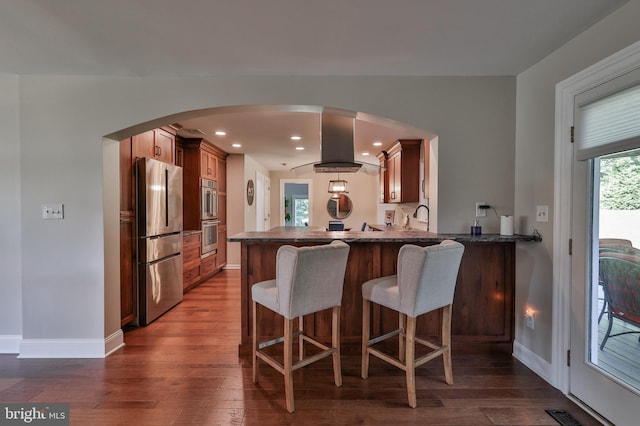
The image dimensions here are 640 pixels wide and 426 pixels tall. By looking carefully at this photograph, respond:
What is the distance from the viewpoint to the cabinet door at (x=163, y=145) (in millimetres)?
3615

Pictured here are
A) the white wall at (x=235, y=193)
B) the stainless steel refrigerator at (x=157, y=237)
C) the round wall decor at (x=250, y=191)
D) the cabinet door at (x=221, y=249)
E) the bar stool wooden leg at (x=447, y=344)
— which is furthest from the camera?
the round wall decor at (x=250, y=191)

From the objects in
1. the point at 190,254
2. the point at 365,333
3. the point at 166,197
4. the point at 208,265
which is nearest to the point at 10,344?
the point at 166,197

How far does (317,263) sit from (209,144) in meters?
3.85

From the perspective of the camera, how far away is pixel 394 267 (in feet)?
8.20

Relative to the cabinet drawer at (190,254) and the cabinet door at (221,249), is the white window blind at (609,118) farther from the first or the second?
the cabinet door at (221,249)

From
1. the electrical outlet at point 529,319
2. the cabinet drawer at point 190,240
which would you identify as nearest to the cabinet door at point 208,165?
the cabinet drawer at point 190,240

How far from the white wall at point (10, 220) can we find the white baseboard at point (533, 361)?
409cm

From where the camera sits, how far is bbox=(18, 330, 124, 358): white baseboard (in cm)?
248

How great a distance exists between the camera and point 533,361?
2258mm

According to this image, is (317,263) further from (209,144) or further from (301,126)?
(209,144)

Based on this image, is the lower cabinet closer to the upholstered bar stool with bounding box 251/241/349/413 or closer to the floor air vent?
the upholstered bar stool with bounding box 251/241/349/413

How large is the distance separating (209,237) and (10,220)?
263 centimetres

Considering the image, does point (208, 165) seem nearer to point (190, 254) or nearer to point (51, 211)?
point (190, 254)

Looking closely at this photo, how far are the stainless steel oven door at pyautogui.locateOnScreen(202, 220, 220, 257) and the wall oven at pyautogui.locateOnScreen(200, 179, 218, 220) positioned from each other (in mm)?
103
